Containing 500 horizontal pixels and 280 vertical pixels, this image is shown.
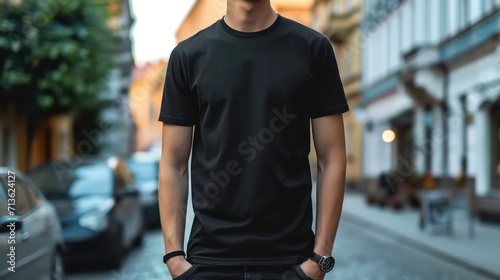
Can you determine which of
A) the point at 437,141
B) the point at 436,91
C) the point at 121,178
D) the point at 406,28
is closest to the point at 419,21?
the point at 406,28

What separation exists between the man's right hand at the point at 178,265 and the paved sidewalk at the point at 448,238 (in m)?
8.87

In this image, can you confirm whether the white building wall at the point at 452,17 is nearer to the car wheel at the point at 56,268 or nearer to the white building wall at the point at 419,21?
the white building wall at the point at 419,21

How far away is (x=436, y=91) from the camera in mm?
26047

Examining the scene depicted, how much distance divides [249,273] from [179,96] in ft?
2.06

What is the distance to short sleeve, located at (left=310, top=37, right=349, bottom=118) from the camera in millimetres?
2797

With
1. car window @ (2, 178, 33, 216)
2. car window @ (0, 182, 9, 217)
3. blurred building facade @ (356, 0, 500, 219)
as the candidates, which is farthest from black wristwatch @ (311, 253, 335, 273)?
blurred building facade @ (356, 0, 500, 219)

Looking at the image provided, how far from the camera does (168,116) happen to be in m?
2.86

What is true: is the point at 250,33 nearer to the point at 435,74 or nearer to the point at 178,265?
the point at 178,265

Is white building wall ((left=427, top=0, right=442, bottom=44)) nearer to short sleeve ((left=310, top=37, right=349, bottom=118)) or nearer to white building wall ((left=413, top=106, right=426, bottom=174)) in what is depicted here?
white building wall ((left=413, top=106, right=426, bottom=174))

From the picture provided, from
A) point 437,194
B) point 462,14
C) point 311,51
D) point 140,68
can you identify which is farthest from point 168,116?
point 140,68

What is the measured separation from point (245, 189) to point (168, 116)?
0.40 meters

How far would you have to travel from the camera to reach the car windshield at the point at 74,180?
11.9m

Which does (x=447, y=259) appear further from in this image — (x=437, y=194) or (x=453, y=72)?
(x=453, y=72)

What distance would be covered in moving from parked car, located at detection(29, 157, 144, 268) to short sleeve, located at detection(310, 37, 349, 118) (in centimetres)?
858
